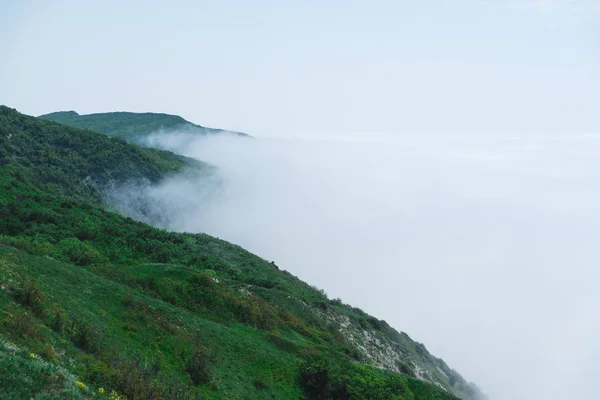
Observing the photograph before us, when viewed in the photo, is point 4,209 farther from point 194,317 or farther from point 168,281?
point 194,317

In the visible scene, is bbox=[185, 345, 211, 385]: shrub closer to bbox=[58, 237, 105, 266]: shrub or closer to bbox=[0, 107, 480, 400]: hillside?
bbox=[0, 107, 480, 400]: hillside

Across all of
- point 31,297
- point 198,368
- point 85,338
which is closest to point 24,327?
point 85,338

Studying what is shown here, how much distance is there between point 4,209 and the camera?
4581 centimetres

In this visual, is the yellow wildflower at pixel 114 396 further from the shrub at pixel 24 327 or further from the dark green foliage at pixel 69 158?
the dark green foliage at pixel 69 158

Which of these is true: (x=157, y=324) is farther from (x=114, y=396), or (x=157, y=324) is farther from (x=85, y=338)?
(x=114, y=396)

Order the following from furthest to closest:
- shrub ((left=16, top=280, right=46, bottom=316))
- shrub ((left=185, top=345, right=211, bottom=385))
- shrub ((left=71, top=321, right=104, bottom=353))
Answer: shrub ((left=185, top=345, right=211, bottom=385)) < shrub ((left=16, top=280, right=46, bottom=316)) < shrub ((left=71, top=321, right=104, bottom=353))

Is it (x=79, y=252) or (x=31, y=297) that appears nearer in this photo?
(x=31, y=297)

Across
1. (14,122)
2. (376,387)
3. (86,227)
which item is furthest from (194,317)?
(14,122)

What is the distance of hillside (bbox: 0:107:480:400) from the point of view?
1730cm

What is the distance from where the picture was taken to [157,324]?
2700 cm

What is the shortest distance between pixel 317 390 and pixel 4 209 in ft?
118

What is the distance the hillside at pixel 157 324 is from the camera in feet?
56.7

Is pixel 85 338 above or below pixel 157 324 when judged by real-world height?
above

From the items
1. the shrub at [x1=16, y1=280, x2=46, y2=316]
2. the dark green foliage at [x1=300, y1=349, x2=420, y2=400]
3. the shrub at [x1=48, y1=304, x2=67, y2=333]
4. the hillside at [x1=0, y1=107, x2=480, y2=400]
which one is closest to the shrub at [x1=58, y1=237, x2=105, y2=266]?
the hillside at [x1=0, y1=107, x2=480, y2=400]
